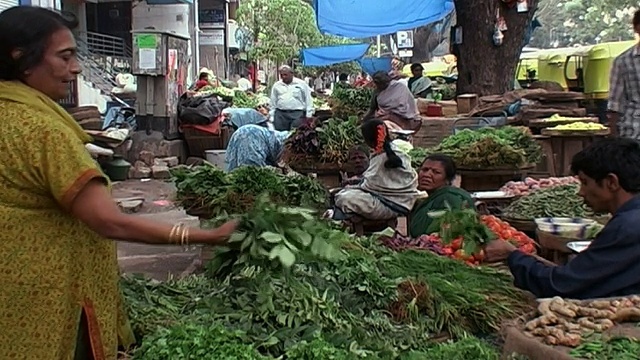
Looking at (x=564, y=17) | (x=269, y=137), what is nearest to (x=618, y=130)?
(x=269, y=137)

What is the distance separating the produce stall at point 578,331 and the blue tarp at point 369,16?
10401 mm

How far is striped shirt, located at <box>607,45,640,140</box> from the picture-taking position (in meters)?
5.81

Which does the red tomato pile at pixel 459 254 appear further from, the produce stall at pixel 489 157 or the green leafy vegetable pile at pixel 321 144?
the green leafy vegetable pile at pixel 321 144

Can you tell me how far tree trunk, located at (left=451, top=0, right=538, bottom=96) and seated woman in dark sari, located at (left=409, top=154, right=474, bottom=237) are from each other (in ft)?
19.9

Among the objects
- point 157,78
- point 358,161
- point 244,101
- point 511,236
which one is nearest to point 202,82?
point 244,101

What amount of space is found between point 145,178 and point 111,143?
194 centimetres

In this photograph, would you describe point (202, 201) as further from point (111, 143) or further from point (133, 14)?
point (133, 14)

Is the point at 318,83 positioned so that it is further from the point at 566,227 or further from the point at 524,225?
the point at 566,227

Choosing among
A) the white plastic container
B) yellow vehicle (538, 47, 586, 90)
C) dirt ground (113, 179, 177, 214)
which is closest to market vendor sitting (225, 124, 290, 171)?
dirt ground (113, 179, 177, 214)

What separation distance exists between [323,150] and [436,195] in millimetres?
2456

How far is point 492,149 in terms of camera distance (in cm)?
734

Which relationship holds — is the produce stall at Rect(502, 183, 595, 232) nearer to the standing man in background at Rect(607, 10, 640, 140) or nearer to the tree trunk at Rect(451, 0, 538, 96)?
the standing man in background at Rect(607, 10, 640, 140)

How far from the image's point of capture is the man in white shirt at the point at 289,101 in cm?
1248

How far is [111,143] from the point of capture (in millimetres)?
10008
